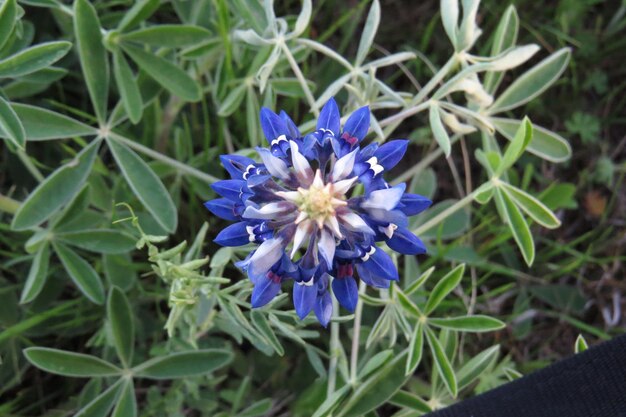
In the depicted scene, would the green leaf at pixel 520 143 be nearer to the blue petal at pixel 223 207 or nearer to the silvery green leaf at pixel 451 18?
the silvery green leaf at pixel 451 18

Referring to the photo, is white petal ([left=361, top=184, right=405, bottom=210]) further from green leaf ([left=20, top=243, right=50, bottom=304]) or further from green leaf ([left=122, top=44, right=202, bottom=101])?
green leaf ([left=20, top=243, right=50, bottom=304])

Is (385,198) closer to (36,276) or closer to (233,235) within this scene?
(233,235)

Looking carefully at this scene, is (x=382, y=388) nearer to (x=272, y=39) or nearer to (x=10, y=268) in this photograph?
(x=272, y=39)

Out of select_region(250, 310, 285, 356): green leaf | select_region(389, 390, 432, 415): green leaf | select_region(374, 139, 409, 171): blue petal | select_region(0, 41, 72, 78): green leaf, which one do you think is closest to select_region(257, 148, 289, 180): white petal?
select_region(374, 139, 409, 171): blue petal

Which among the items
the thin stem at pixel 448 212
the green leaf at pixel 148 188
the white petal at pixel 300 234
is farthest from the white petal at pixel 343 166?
the green leaf at pixel 148 188

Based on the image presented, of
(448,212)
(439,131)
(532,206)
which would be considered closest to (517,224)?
(532,206)

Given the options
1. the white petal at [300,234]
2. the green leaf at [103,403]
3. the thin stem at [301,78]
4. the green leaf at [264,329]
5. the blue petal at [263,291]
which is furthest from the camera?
the green leaf at [103,403]

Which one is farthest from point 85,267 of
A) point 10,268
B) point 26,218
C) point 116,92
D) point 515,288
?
point 515,288
